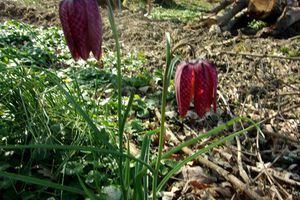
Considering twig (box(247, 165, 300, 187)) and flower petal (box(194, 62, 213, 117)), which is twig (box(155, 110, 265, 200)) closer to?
twig (box(247, 165, 300, 187))

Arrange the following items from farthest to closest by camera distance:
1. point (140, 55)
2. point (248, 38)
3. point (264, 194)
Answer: point (248, 38) → point (140, 55) → point (264, 194)

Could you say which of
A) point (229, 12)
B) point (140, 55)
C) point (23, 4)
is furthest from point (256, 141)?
point (23, 4)

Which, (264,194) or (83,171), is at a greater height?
(83,171)

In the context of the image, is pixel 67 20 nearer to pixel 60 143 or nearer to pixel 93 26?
pixel 93 26

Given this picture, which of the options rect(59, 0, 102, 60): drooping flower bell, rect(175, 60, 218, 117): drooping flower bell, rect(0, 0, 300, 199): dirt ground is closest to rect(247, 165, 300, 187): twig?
rect(0, 0, 300, 199): dirt ground

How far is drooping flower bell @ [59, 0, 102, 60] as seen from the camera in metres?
1.10

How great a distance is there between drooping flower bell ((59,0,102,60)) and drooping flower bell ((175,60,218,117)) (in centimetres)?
24

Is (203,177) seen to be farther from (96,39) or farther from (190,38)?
(190,38)

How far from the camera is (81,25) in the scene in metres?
1.11

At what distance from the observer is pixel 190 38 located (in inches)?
154

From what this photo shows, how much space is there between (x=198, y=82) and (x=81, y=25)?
0.34m

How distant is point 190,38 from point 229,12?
72 centimetres

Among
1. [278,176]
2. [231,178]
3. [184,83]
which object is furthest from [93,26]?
[278,176]

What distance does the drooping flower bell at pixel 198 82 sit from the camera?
1142 millimetres
